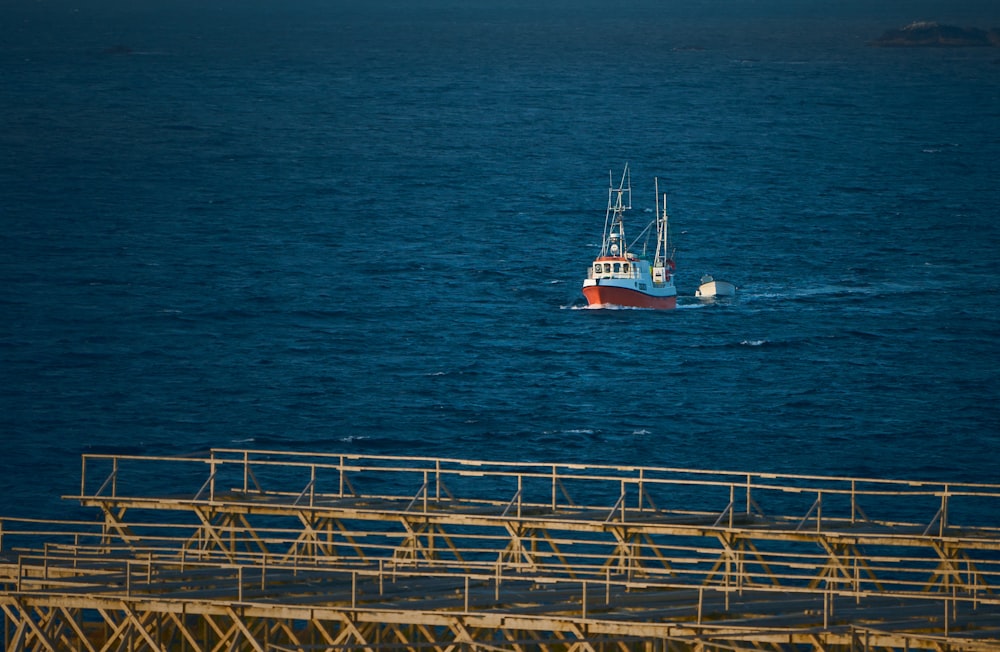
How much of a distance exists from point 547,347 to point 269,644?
109 meters

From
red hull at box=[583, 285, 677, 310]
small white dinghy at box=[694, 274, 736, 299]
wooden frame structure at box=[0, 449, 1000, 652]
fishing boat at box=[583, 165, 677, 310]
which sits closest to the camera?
wooden frame structure at box=[0, 449, 1000, 652]

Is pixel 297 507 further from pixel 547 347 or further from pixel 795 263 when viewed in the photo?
pixel 795 263

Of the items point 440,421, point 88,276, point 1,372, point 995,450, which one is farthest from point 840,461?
point 88,276

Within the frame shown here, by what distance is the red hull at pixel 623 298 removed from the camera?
171500mm

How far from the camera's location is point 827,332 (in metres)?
163

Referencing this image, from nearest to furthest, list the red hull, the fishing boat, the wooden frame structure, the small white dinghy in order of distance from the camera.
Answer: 1. the wooden frame structure
2. the fishing boat
3. the red hull
4. the small white dinghy

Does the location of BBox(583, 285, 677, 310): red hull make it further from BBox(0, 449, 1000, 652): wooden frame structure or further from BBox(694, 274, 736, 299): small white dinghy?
BBox(0, 449, 1000, 652): wooden frame structure

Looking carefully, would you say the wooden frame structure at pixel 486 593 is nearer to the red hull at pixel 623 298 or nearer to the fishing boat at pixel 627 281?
the fishing boat at pixel 627 281

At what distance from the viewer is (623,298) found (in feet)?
568

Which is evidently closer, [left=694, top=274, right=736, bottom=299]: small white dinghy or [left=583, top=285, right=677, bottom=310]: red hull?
[left=583, top=285, right=677, bottom=310]: red hull

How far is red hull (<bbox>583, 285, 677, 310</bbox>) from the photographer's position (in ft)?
563

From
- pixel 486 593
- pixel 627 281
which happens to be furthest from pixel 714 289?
pixel 486 593

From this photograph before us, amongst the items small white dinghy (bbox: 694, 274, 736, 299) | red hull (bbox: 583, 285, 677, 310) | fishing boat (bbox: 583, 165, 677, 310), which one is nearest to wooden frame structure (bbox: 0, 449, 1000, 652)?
fishing boat (bbox: 583, 165, 677, 310)

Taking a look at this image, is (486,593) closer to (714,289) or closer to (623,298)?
(623,298)
